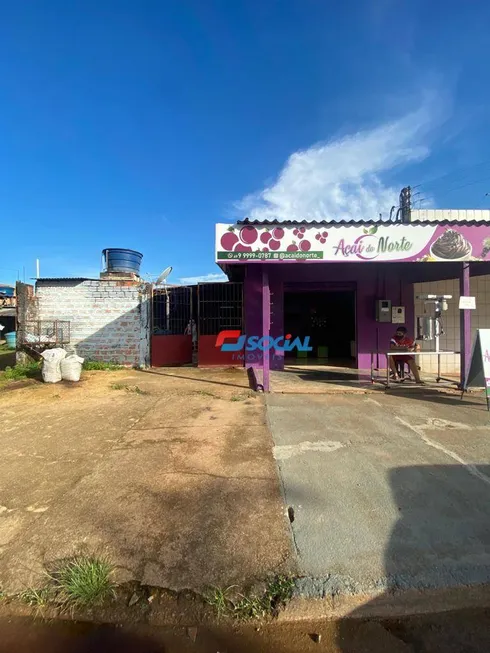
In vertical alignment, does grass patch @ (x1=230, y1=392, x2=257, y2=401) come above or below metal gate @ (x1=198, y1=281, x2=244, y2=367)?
below

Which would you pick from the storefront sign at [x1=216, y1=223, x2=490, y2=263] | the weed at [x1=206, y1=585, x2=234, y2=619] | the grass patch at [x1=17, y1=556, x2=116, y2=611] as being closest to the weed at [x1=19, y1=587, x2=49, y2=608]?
the grass patch at [x1=17, y1=556, x2=116, y2=611]

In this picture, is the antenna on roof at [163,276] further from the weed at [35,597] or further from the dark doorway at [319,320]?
the weed at [35,597]

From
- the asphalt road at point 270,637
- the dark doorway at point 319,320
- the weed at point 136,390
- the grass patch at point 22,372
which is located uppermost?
the dark doorway at point 319,320

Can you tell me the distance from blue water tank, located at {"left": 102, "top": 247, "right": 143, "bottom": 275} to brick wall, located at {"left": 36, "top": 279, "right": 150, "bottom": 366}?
154 inches

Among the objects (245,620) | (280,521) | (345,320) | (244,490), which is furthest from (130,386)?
(345,320)

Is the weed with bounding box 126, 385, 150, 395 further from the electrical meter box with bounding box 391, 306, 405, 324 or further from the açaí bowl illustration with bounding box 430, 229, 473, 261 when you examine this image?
the electrical meter box with bounding box 391, 306, 405, 324

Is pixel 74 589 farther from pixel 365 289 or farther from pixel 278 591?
pixel 365 289

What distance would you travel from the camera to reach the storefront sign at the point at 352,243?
23.1 feet

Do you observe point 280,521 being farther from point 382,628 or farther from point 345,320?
point 345,320

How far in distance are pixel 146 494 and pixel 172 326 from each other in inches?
376

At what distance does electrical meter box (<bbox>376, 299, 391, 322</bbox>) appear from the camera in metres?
10.2

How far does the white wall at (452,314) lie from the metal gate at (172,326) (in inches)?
286

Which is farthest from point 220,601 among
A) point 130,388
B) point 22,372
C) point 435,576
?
point 22,372

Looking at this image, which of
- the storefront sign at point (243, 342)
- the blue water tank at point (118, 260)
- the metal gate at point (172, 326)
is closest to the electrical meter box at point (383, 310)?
the storefront sign at point (243, 342)
